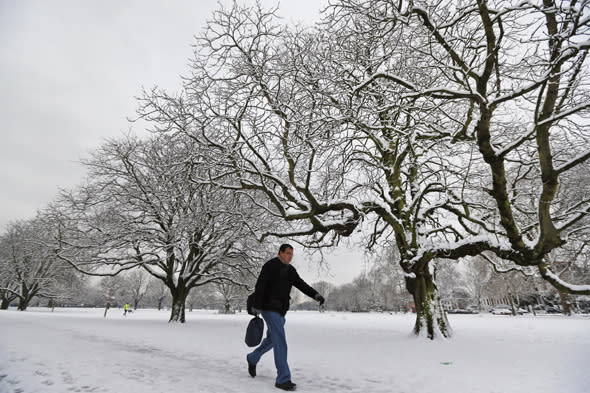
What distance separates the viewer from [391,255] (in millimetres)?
13469

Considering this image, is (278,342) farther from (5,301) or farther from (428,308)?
(5,301)

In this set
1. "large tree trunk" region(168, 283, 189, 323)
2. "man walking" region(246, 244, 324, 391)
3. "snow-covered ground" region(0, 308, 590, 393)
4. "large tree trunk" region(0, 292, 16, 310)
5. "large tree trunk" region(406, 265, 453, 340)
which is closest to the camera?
"snow-covered ground" region(0, 308, 590, 393)

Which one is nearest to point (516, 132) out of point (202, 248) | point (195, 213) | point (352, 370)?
point (352, 370)

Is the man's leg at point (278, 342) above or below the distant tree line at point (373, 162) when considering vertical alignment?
below

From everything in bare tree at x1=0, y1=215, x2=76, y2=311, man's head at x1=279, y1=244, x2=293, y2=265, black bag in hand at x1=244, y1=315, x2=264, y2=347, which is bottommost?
black bag in hand at x1=244, y1=315, x2=264, y2=347

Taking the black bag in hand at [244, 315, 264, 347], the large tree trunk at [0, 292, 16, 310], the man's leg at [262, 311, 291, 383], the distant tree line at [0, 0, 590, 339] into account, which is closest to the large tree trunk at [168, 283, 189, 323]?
the distant tree line at [0, 0, 590, 339]

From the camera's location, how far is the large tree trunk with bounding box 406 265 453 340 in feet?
27.2

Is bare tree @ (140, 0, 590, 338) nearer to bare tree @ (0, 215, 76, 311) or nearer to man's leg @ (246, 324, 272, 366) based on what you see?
man's leg @ (246, 324, 272, 366)

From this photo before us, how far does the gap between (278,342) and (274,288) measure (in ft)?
2.17

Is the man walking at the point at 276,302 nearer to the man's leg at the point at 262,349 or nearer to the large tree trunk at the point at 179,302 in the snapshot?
the man's leg at the point at 262,349

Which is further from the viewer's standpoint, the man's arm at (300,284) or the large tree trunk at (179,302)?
the large tree trunk at (179,302)

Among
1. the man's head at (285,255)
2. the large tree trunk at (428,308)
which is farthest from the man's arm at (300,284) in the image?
the large tree trunk at (428,308)

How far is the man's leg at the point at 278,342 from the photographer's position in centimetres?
351

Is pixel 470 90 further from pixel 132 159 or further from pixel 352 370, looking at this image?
pixel 132 159
